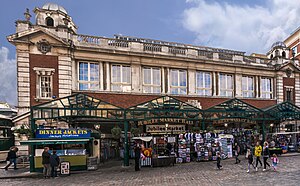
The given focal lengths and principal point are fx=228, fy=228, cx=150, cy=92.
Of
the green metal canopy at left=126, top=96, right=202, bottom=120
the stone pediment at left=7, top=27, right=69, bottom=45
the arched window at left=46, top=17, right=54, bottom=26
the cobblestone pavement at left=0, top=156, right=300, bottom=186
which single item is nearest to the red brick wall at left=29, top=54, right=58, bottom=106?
the stone pediment at left=7, top=27, right=69, bottom=45

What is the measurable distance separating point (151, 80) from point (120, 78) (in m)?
2.86

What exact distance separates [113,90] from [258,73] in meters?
16.0

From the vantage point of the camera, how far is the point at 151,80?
20828mm

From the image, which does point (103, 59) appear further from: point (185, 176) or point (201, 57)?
point (185, 176)

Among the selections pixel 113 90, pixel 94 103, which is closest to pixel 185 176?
pixel 94 103

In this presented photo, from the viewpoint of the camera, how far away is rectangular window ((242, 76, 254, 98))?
24183mm

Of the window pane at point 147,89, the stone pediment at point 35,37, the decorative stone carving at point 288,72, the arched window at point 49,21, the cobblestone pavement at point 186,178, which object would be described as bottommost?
the cobblestone pavement at point 186,178

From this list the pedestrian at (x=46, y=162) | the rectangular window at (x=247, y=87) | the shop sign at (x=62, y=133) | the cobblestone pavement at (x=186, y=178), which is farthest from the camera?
the rectangular window at (x=247, y=87)

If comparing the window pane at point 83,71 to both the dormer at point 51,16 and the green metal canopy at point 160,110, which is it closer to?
the dormer at point 51,16

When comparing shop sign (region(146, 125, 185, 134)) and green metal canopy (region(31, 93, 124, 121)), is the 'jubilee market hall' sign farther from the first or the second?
shop sign (region(146, 125, 185, 134))

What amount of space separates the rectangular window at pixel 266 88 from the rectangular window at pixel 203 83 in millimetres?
6727

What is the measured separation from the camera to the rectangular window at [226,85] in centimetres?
2333

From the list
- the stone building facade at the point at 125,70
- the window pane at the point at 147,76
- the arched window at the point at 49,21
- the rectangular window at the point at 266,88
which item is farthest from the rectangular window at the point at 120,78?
the rectangular window at the point at 266,88

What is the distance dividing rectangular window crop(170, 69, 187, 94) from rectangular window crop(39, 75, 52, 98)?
10.5 meters
